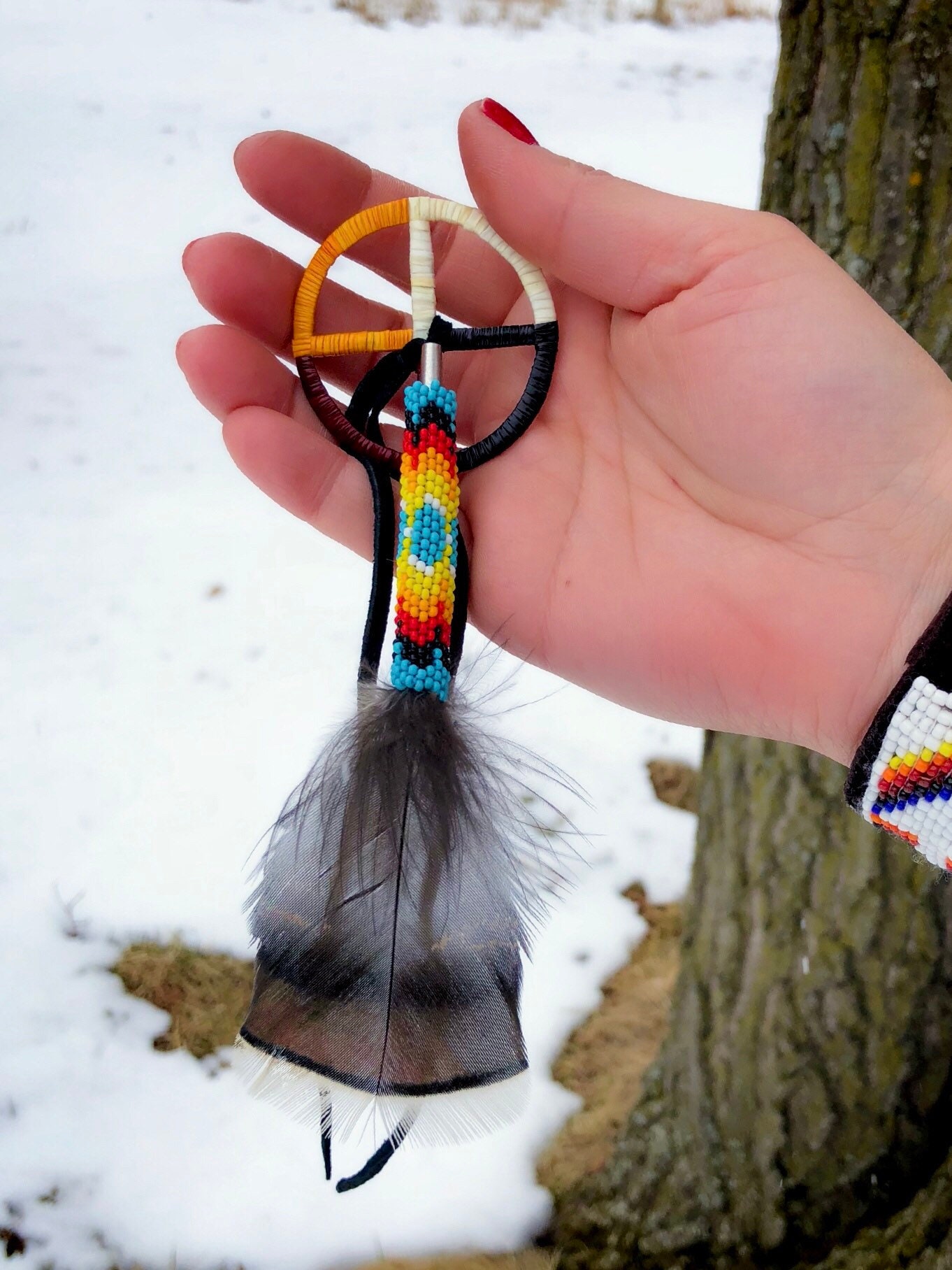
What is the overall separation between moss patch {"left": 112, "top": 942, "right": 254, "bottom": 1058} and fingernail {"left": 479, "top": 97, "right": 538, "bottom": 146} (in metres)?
1.59

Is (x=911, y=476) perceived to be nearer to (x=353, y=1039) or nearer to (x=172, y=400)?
(x=353, y=1039)

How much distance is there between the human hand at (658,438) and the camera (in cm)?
110

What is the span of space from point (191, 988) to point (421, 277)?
1459 millimetres

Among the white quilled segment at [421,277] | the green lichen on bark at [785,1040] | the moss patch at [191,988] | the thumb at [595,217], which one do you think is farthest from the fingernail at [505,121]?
the moss patch at [191,988]

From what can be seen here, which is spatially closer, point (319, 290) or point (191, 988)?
point (319, 290)

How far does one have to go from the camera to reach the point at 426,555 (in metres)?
1.13

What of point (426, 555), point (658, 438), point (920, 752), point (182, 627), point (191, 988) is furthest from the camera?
point (182, 627)

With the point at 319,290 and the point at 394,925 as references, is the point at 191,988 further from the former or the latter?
the point at 319,290

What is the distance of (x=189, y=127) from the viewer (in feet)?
13.0

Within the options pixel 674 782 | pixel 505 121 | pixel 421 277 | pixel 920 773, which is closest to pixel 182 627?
pixel 674 782

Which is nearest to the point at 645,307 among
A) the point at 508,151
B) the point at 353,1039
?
the point at 508,151

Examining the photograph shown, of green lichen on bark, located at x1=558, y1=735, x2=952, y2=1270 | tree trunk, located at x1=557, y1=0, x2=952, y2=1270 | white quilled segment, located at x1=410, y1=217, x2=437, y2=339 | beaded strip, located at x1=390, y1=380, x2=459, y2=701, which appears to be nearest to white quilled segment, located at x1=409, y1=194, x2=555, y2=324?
white quilled segment, located at x1=410, y1=217, x2=437, y2=339

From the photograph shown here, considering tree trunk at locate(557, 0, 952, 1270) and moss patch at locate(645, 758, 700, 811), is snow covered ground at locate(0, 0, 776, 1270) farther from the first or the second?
tree trunk at locate(557, 0, 952, 1270)

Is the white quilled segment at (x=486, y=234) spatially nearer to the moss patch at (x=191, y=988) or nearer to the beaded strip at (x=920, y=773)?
the beaded strip at (x=920, y=773)
